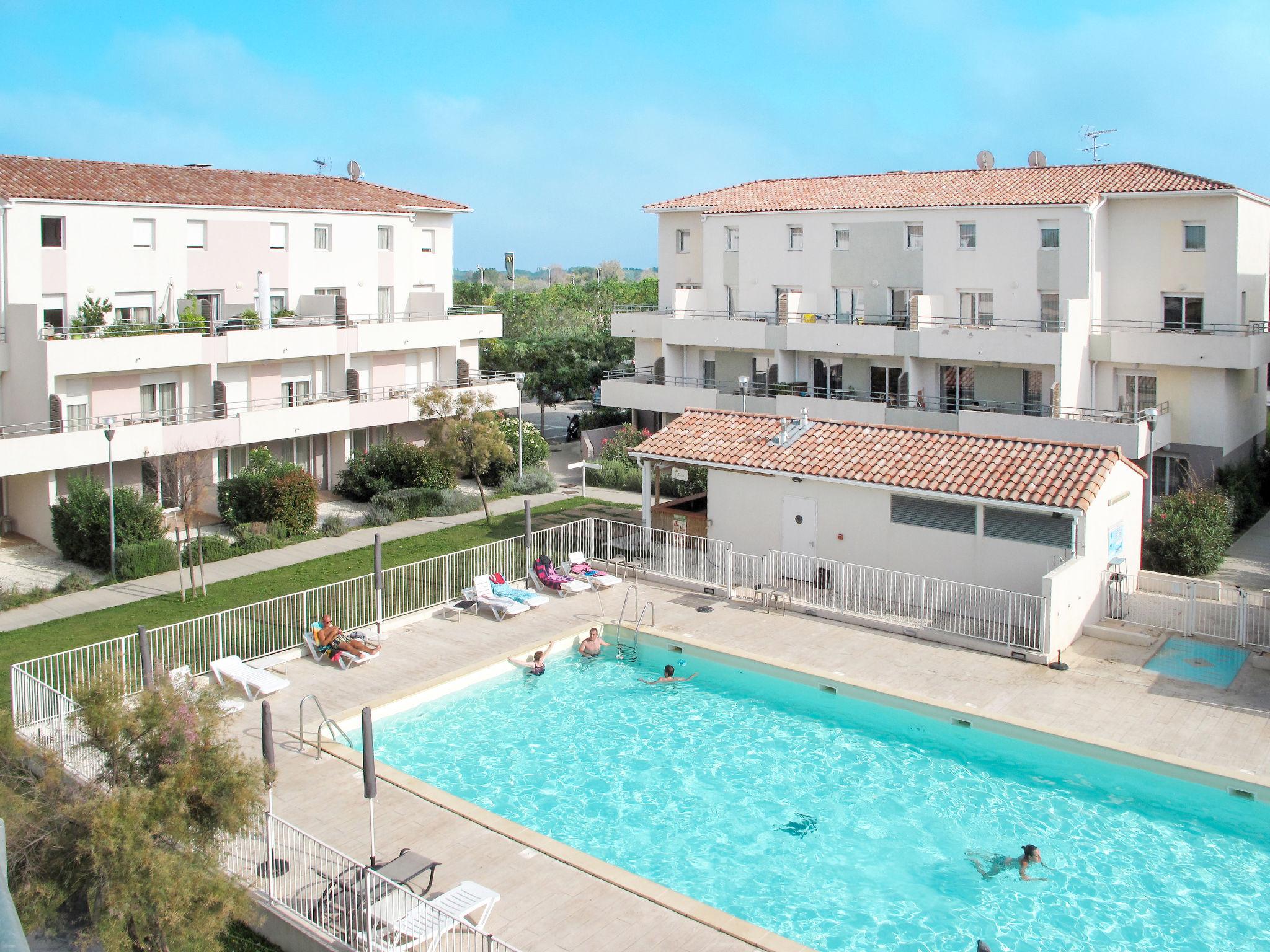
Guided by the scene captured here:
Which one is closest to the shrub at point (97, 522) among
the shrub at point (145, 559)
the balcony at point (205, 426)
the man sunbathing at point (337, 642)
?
the shrub at point (145, 559)

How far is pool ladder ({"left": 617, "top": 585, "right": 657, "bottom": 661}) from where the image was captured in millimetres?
23328

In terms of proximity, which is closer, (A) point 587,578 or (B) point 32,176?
(A) point 587,578

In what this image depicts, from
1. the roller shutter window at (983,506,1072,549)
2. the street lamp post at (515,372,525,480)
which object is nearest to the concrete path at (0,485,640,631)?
the street lamp post at (515,372,525,480)

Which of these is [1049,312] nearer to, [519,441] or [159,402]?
[519,441]

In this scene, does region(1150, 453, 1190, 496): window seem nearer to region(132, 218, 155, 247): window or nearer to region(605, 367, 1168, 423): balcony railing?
region(605, 367, 1168, 423): balcony railing

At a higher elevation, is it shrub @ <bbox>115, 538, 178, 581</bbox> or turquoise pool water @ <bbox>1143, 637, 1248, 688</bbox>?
shrub @ <bbox>115, 538, 178, 581</bbox>

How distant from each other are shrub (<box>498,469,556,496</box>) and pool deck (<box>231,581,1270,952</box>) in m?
11.2

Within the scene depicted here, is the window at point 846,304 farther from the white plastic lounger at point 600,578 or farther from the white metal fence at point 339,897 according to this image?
the white metal fence at point 339,897

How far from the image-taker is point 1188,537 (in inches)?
1088

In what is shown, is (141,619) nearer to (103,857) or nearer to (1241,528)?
(103,857)

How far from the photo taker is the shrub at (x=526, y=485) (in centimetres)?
3753

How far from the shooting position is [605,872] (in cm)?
1444

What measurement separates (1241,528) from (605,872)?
84.2 ft

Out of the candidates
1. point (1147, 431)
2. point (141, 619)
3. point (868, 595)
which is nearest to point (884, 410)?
point (1147, 431)
